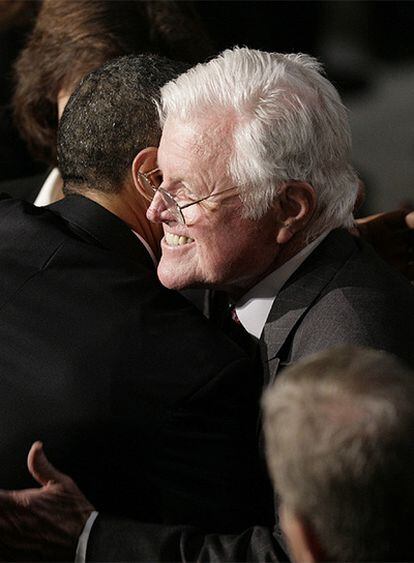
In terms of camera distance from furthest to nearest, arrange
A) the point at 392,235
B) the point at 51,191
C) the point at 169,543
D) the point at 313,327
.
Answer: the point at 51,191, the point at 392,235, the point at 313,327, the point at 169,543

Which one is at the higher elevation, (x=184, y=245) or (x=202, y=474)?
(x=184, y=245)

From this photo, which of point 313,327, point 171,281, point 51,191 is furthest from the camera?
point 51,191

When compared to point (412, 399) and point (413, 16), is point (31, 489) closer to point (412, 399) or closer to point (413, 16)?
point (412, 399)

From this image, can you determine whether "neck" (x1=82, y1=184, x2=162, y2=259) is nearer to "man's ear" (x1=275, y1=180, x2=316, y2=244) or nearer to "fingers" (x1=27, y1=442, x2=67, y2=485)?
"man's ear" (x1=275, y1=180, x2=316, y2=244)

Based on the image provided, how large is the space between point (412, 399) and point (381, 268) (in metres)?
0.72

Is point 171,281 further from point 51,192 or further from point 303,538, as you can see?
point 51,192

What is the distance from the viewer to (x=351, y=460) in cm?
116

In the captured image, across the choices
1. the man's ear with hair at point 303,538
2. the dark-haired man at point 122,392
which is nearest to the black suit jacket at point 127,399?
the dark-haired man at point 122,392

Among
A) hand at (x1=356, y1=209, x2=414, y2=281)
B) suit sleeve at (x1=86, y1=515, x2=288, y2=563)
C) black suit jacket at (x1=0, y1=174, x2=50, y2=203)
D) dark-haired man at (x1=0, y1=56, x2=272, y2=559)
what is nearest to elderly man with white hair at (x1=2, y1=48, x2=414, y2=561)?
dark-haired man at (x1=0, y1=56, x2=272, y2=559)

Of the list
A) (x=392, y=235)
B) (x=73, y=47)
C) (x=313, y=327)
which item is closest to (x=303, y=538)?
(x=313, y=327)

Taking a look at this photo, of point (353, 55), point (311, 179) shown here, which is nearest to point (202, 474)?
point (311, 179)

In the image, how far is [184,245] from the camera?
193 centimetres

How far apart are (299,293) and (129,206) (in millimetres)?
386

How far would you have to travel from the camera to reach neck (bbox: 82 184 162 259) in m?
2.04
